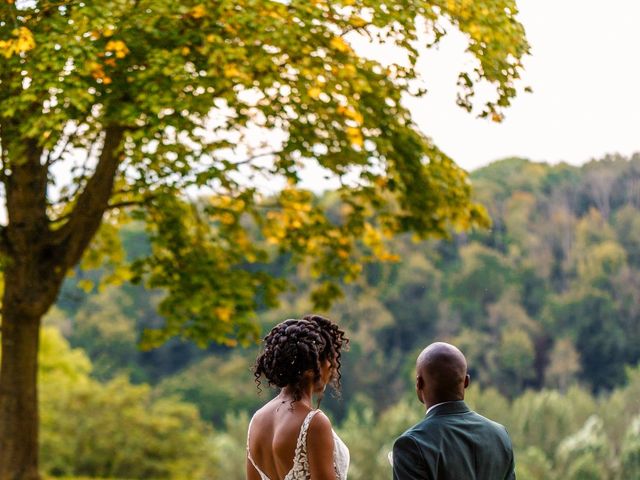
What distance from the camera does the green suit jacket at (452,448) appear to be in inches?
134

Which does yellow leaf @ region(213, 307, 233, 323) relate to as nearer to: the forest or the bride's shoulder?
the bride's shoulder

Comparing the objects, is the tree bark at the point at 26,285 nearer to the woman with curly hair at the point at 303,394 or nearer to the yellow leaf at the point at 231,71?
the yellow leaf at the point at 231,71

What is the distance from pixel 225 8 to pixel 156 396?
47.9 m

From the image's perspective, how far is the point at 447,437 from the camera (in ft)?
11.4

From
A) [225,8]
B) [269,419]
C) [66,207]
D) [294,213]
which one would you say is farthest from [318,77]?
[269,419]

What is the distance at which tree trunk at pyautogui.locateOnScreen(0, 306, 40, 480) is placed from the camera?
9680 millimetres

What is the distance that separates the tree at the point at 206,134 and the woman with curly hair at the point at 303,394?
4.10 meters

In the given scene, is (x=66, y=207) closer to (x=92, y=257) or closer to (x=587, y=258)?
(x=92, y=257)

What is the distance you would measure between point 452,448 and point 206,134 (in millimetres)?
7995

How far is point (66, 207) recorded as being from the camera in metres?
11.8

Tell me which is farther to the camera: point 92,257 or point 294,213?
point 92,257

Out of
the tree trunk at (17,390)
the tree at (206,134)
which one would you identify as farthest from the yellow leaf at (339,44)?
the tree trunk at (17,390)

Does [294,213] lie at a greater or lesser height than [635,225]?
lesser

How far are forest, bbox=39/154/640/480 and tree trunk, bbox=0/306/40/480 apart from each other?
35406 millimetres
